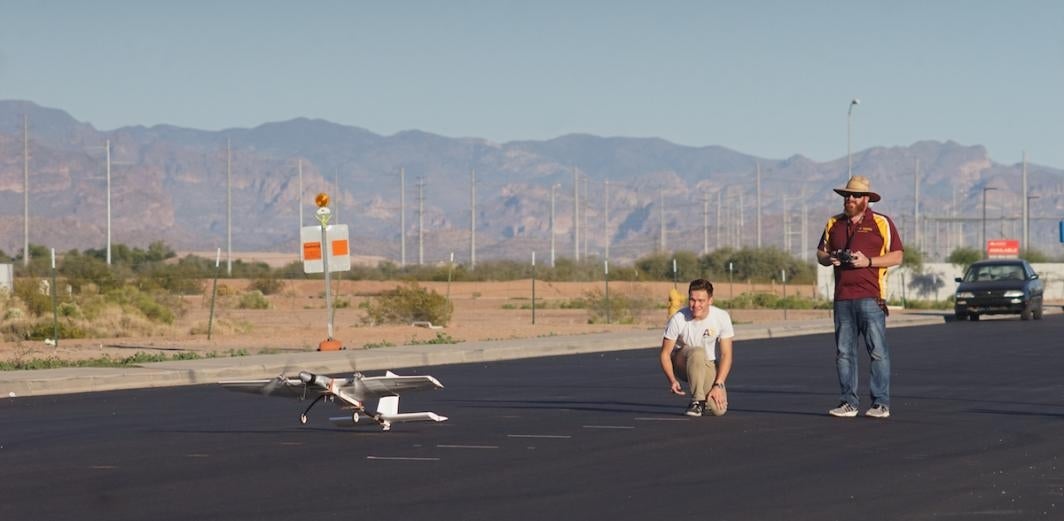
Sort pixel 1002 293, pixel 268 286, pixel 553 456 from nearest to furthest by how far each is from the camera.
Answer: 1. pixel 553 456
2. pixel 1002 293
3. pixel 268 286

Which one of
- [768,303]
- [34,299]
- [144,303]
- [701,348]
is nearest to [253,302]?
[768,303]

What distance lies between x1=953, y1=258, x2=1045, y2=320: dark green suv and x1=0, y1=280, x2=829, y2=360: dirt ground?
6.79 metres

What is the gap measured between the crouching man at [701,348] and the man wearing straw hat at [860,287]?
3.53 ft

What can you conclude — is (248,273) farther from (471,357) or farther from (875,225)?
(875,225)

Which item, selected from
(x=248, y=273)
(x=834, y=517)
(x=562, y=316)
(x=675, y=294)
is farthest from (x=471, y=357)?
(x=248, y=273)

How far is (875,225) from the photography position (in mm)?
17375

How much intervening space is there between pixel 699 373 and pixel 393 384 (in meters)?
3.13

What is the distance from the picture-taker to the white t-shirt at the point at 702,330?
1762 centimetres

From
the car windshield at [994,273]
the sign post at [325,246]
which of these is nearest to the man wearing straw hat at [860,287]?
the sign post at [325,246]

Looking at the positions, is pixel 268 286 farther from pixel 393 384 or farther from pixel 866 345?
pixel 393 384

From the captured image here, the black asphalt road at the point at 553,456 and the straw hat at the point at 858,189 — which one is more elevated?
the straw hat at the point at 858,189

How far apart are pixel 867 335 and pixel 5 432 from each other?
26.6ft

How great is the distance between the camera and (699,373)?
1761 centimetres

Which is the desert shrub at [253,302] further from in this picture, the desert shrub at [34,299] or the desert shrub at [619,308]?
the desert shrub at [34,299]
